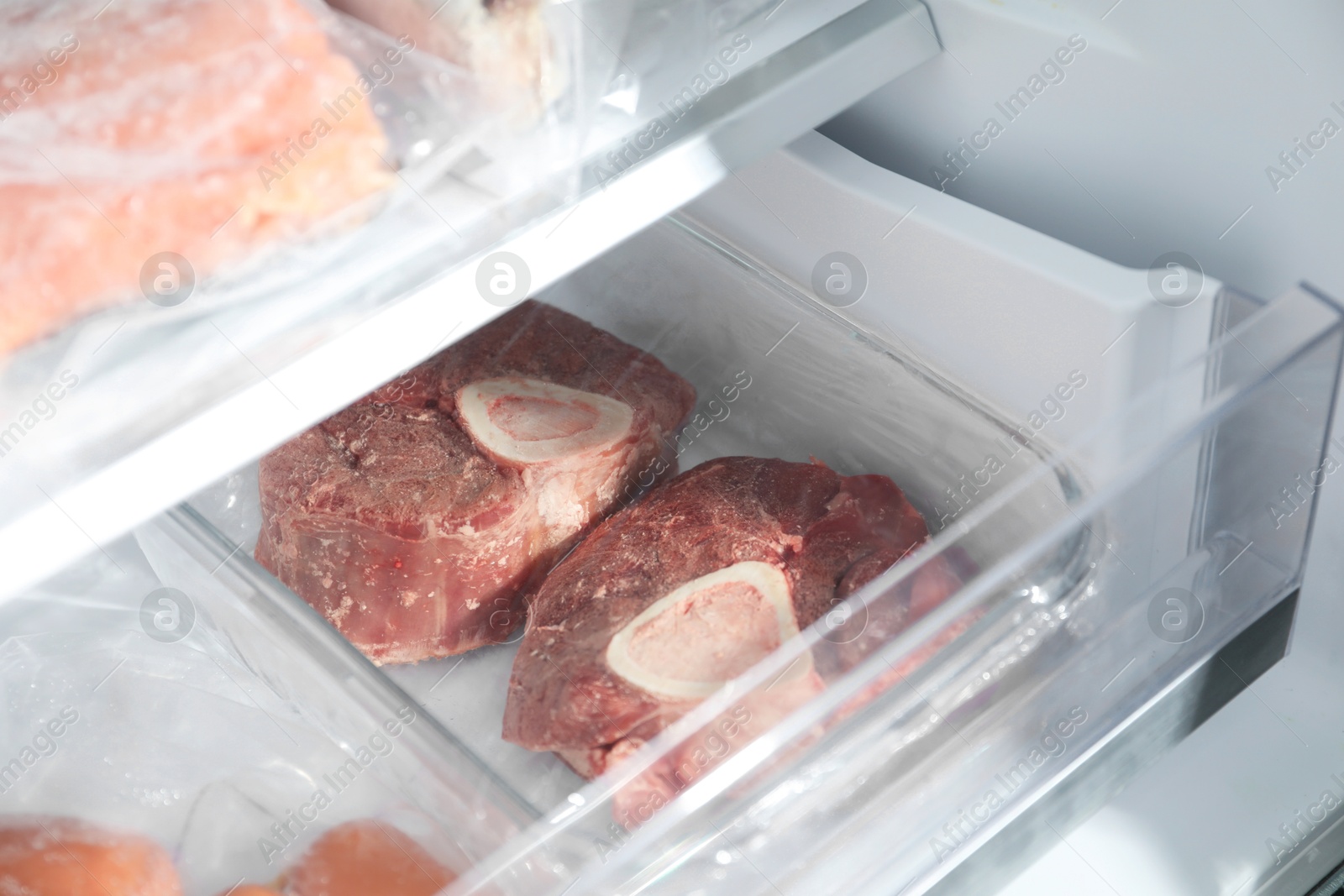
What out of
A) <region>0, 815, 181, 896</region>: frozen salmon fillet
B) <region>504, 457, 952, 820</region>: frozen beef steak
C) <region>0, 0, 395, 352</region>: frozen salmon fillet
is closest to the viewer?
<region>0, 0, 395, 352</region>: frozen salmon fillet

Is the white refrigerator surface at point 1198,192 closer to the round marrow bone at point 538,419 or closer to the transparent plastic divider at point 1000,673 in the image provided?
the transparent plastic divider at point 1000,673

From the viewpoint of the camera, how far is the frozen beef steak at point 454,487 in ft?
2.97

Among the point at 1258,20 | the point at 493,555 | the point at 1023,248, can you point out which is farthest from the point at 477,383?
the point at 1258,20

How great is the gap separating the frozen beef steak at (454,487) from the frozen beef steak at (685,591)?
0.16 feet

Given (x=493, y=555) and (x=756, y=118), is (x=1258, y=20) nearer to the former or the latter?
(x=756, y=118)

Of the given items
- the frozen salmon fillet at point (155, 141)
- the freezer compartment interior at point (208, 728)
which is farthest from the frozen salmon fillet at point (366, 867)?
the frozen salmon fillet at point (155, 141)

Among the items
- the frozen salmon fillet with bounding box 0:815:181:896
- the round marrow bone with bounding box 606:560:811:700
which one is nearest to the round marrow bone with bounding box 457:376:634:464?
the round marrow bone with bounding box 606:560:811:700

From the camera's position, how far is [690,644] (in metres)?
0.80

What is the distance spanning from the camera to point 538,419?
3.16ft

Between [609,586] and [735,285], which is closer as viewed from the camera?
[609,586]

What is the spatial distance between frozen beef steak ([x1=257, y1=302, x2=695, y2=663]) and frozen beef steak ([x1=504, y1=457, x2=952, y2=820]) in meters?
0.05

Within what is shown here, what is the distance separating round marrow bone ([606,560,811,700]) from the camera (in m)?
0.77

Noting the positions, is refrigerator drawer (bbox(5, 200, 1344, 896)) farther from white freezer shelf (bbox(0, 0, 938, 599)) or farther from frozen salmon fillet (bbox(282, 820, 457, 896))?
white freezer shelf (bbox(0, 0, 938, 599))

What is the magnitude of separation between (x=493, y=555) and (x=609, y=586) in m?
0.12
